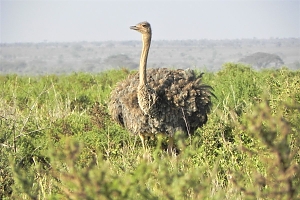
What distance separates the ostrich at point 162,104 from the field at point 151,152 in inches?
7.3

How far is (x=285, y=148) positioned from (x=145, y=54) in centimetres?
490

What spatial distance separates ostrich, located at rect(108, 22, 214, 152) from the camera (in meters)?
6.67

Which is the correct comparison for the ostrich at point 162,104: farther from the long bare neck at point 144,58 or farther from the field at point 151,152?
the field at point 151,152

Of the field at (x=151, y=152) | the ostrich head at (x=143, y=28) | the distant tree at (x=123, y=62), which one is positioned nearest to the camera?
the field at (x=151, y=152)

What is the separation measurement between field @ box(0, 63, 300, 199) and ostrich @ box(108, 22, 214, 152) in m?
0.19

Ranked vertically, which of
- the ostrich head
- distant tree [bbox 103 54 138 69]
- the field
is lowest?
distant tree [bbox 103 54 138 69]

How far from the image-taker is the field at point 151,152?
2.41 meters

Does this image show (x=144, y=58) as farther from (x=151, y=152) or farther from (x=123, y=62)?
(x=123, y=62)

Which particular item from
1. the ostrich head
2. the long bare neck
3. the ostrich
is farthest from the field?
the ostrich head

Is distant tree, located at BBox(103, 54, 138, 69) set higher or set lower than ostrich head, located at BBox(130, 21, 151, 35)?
lower

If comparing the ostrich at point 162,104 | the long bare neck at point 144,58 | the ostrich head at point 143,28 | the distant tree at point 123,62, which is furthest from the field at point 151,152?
the distant tree at point 123,62

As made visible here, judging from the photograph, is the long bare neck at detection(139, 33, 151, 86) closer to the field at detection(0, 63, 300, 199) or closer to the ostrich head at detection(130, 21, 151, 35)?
the ostrich head at detection(130, 21, 151, 35)

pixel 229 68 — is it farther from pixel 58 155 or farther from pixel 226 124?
pixel 58 155

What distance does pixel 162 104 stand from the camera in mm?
6727
